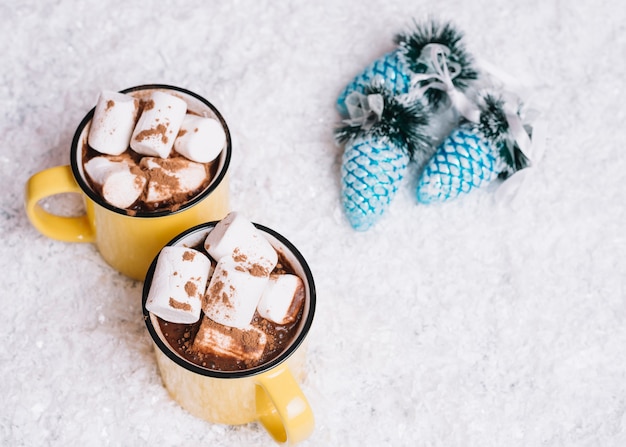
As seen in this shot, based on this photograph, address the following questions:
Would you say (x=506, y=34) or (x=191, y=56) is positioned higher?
(x=506, y=34)

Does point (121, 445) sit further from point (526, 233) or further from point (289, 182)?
point (526, 233)

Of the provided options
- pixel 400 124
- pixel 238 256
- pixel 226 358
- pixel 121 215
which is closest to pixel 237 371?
pixel 226 358

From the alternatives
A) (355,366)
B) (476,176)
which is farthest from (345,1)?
(355,366)

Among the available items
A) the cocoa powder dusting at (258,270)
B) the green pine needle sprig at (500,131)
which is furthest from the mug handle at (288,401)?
the green pine needle sprig at (500,131)

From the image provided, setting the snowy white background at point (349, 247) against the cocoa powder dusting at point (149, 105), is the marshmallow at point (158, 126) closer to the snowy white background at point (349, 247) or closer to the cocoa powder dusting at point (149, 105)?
the cocoa powder dusting at point (149, 105)

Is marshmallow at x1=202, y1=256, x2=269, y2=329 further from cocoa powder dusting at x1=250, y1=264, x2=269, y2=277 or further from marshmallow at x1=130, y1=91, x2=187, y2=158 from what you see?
marshmallow at x1=130, y1=91, x2=187, y2=158

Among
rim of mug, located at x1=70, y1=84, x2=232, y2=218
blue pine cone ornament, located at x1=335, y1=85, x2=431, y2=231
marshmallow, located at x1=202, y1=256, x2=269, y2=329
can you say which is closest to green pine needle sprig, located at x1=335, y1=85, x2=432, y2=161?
blue pine cone ornament, located at x1=335, y1=85, x2=431, y2=231
